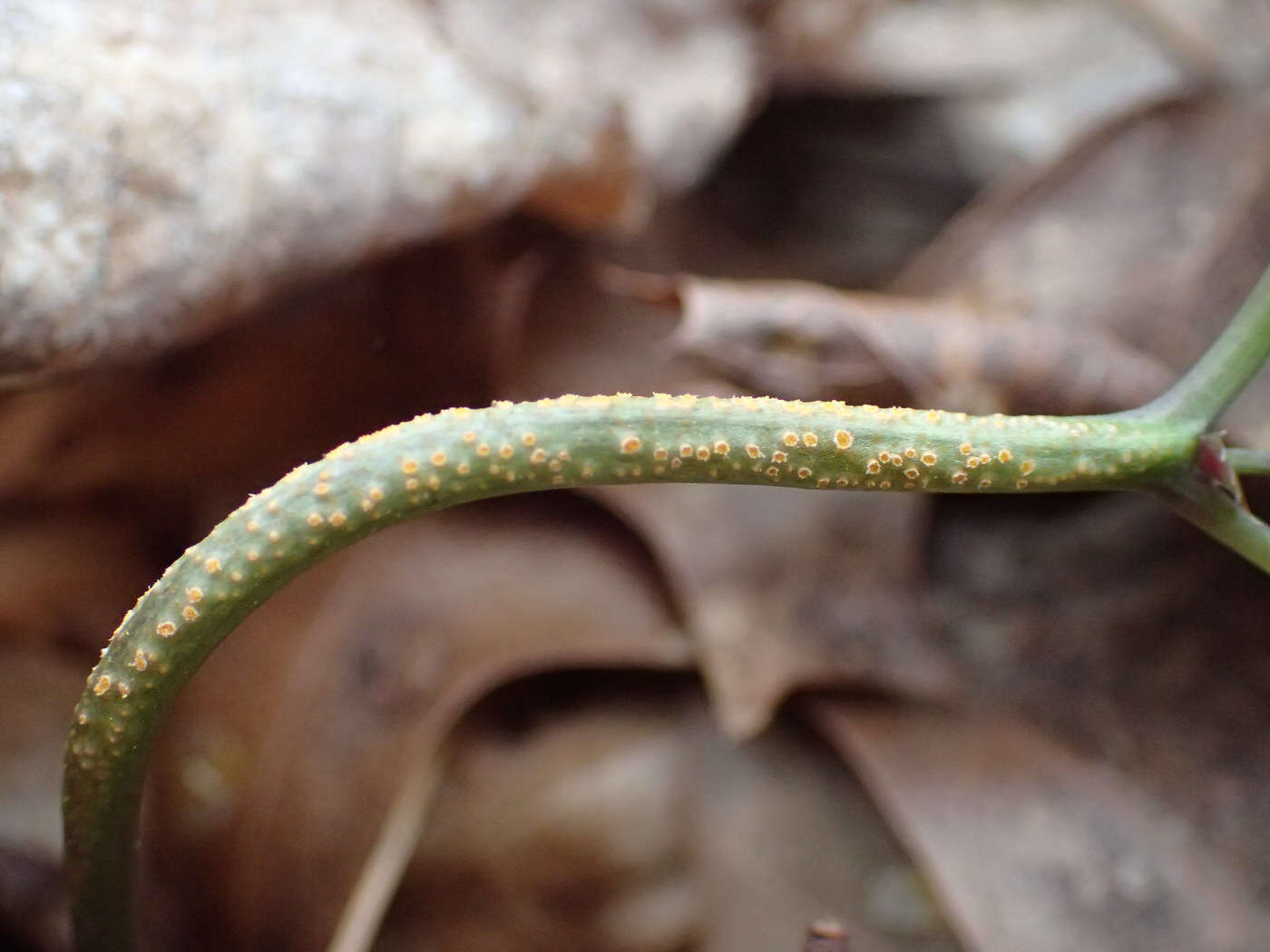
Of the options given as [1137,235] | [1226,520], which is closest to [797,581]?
[1226,520]

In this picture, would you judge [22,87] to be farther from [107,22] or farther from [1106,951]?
[1106,951]

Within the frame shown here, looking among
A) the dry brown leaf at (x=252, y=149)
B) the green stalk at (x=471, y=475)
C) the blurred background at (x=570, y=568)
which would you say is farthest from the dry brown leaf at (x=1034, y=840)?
the dry brown leaf at (x=252, y=149)

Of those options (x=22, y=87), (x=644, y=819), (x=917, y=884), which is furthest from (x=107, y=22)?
(x=917, y=884)

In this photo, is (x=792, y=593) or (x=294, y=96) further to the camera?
(x=792, y=593)

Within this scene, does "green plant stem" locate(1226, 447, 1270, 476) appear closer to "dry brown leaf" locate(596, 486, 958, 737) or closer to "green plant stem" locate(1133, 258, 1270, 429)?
"green plant stem" locate(1133, 258, 1270, 429)

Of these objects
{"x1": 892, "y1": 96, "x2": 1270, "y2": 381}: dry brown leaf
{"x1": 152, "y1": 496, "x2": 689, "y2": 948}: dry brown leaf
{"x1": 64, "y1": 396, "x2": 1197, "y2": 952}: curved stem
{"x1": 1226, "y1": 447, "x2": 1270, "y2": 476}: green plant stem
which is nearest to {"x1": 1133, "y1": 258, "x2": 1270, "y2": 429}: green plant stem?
{"x1": 1226, "y1": 447, "x2": 1270, "y2": 476}: green plant stem

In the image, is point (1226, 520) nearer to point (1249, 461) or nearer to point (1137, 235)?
point (1249, 461)

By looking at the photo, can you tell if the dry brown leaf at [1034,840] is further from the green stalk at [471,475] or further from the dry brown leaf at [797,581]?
the green stalk at [471,475]
